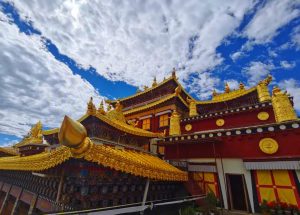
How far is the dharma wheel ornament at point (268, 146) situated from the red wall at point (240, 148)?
13 cm

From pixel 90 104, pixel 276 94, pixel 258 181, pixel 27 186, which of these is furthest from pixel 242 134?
pixel 27 186

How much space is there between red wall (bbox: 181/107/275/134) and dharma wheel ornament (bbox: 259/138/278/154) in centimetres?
358

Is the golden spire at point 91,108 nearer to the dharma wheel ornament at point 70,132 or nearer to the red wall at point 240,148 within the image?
the dharma wheel ornament at point 70,132

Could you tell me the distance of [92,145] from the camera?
413 centimetres

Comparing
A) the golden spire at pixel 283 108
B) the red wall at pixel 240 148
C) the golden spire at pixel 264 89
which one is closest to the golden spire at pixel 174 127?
the red wall at pixel 240 148

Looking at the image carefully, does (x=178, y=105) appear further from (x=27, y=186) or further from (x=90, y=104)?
(x=27, y=186)

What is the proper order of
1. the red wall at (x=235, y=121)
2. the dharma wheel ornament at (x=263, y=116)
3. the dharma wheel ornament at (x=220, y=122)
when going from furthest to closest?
the dharma wheel ornament at (x=220, y=122) → the red wall at (x=235, y=121) → the dharma wheel ornament at (x=263, y=116)

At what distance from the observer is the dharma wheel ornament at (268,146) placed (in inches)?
318

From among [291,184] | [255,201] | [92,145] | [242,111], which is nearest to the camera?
[92,145]

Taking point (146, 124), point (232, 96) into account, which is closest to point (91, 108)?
point (146, 124)

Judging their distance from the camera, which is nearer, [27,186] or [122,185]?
[122,185]

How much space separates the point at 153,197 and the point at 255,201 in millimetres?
4910

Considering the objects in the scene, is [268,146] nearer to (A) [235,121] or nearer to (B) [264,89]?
(A) [235,121]

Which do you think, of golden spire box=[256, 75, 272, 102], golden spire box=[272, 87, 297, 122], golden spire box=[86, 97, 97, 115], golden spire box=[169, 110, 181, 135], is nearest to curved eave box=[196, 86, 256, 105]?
golden spire box=[256, 75, 272, 102]
